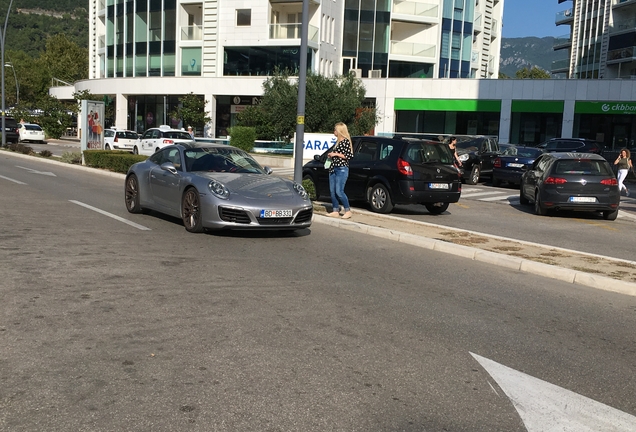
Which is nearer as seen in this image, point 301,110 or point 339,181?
point 339,181

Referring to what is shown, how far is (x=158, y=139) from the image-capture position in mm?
34094

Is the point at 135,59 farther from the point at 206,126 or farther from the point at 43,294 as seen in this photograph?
the point at 43,294

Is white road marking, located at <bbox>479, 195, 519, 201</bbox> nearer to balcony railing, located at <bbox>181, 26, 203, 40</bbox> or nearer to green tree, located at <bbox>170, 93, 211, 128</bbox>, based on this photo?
green tree, located at <bbox>170, 93, 211, 128</bbox>

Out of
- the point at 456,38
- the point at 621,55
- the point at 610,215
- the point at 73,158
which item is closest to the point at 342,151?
the point at 610,215

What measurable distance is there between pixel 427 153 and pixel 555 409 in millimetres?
11288

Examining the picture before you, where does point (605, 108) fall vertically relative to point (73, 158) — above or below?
above

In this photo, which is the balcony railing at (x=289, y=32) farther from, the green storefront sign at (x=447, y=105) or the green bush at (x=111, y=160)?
the green bush at (x=111, y=160)

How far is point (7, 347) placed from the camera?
16.8 ft

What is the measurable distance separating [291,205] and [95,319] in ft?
17.1

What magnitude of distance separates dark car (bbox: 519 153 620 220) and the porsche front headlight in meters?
9.00

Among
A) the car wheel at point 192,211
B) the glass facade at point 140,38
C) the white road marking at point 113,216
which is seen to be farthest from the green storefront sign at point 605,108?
the car wheel at point 192,211

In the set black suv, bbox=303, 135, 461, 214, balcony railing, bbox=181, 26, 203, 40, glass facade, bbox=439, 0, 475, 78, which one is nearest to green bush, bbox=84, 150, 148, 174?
black suv, bbox=303, 135, 461, 214

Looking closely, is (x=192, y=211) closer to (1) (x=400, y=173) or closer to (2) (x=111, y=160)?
(1) (x=400, y=173)

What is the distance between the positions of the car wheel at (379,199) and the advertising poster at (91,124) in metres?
15.9
